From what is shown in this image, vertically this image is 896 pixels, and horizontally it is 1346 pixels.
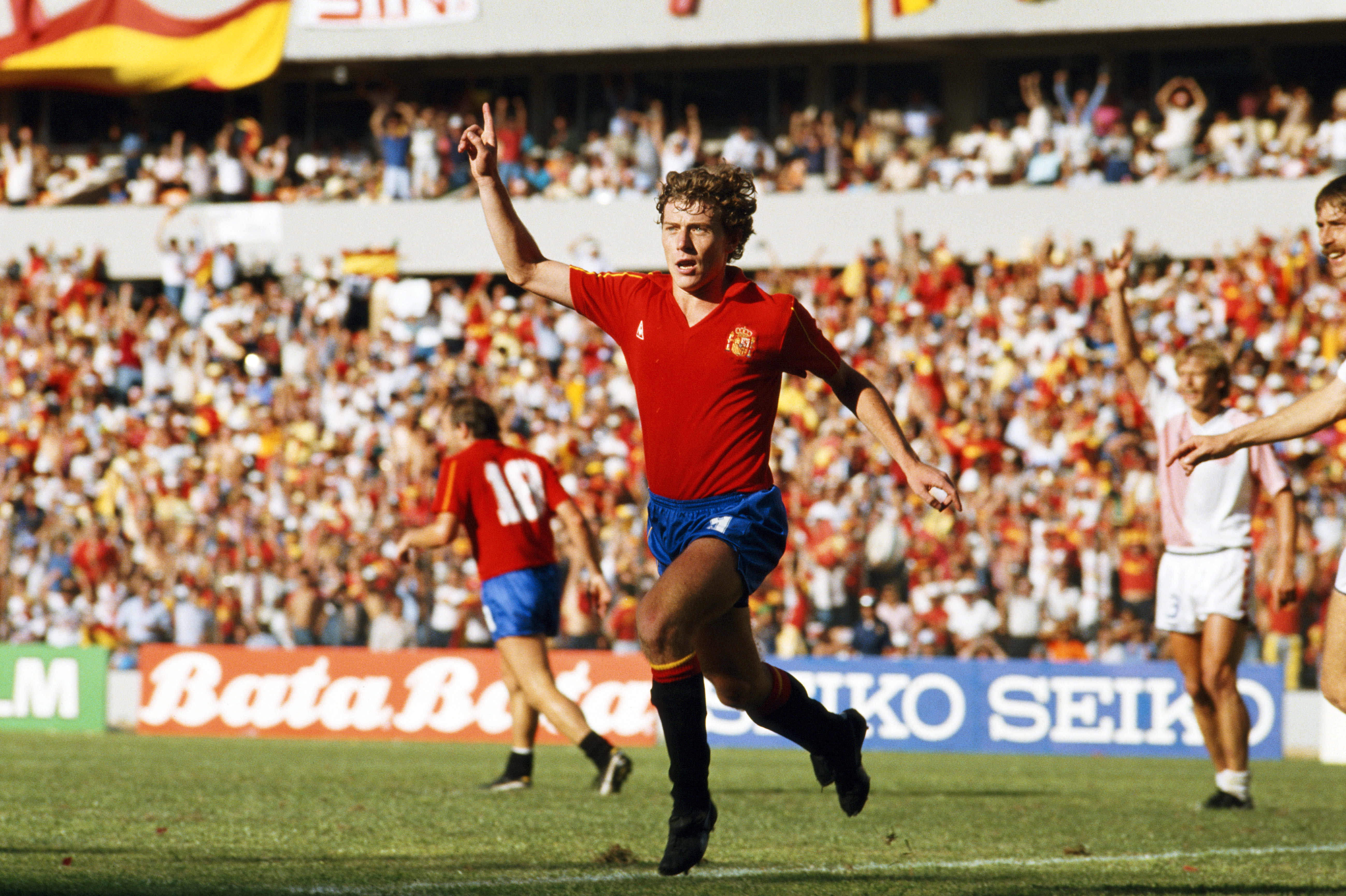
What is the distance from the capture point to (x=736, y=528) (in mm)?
5918

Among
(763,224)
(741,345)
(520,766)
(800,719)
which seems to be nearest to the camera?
(741,345)

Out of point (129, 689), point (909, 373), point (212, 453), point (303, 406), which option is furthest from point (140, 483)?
point (909, 373)

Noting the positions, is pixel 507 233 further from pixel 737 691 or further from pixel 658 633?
pixel 737 691

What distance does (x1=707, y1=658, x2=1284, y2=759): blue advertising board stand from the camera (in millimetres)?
15344

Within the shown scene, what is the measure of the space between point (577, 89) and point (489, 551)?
20.1 metres

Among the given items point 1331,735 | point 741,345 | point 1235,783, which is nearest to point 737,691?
point 741,345

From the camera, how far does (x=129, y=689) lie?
1825 cm

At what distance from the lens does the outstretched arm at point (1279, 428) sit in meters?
5.53

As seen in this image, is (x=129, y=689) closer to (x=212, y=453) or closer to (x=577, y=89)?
(x=212, y=453)

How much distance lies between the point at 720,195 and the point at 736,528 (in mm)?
1161

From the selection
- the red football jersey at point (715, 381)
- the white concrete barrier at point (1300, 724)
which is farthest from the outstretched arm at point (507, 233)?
the white concrete barrier at point (1300, 724)

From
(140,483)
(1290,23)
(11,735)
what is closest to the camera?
(11,735)

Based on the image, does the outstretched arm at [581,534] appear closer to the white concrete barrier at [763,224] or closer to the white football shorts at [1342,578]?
the white football shorts at [1342,578]

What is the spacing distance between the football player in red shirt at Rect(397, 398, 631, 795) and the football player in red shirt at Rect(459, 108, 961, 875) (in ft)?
12.4
